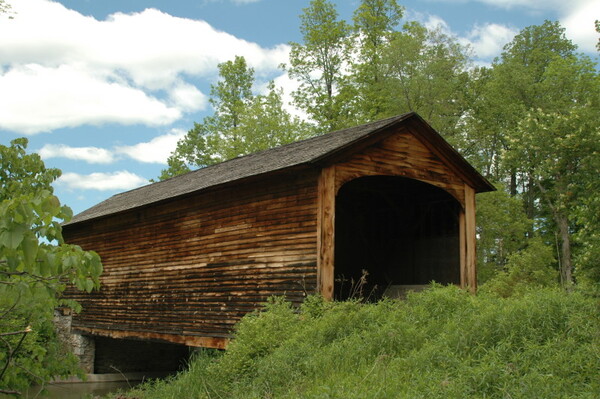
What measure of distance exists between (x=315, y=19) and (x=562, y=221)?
15898mm

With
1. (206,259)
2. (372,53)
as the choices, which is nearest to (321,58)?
(372,53)

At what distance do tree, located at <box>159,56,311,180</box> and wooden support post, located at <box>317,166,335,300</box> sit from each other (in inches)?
775

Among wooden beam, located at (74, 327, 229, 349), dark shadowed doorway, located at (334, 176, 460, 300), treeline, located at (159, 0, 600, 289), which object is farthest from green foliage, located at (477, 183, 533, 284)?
wooden beam, located at (74, 327, 229, 349)

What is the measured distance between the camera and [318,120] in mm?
31516

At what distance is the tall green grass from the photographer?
6094 millimetres

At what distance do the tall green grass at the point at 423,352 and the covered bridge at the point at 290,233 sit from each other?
6.72 feet

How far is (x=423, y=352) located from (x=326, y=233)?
14.0ft

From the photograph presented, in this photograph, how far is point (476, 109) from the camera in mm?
31312

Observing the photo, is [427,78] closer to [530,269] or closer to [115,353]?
[530,269]

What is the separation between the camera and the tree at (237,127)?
3119 cm

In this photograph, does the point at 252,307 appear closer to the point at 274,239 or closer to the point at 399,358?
the point at 274,239

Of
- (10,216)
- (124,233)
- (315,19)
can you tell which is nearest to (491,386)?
(10,216)

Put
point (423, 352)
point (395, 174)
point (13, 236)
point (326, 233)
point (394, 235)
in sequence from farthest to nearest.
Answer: point (394, 235) < point (395, 174) < point (326, 233) < point (423, 352) < point (13, 236)

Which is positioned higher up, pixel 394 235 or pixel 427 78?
pixel 427 78
